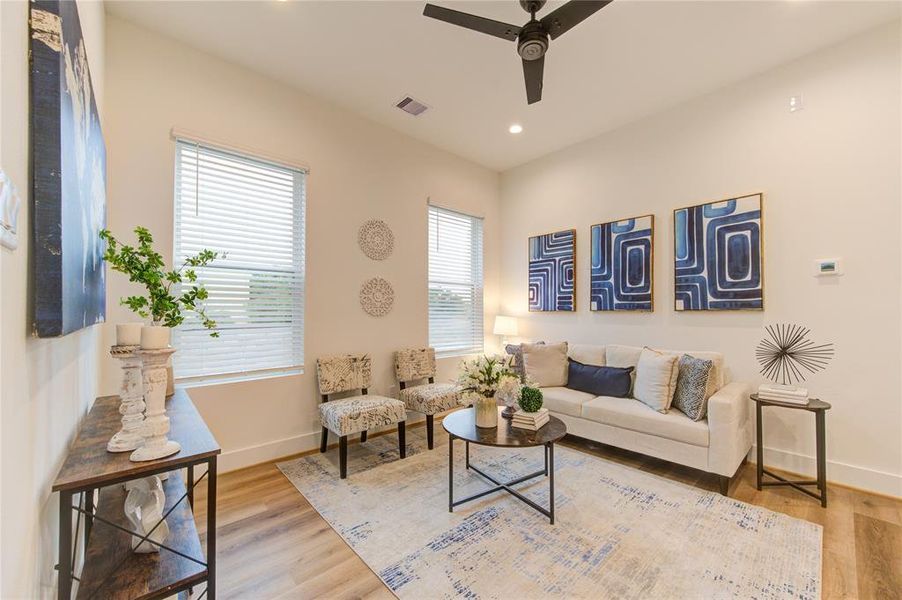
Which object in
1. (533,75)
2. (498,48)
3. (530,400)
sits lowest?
(530,400)

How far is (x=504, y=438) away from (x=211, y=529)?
59.5 inches

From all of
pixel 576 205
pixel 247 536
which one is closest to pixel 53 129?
pixel 247 536

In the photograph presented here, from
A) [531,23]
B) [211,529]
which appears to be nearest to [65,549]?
[211,529]

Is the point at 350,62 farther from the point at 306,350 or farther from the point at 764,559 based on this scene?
the point at 764,559

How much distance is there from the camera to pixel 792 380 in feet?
9.59

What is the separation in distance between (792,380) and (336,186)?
4.14m

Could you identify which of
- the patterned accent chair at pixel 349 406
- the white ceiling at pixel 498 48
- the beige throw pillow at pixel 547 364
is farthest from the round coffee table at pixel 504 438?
the white ceiling at pixel 498 48

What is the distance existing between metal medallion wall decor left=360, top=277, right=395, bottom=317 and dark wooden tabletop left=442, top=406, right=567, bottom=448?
1.55 metres

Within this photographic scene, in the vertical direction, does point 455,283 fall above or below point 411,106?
below

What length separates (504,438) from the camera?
2.26m

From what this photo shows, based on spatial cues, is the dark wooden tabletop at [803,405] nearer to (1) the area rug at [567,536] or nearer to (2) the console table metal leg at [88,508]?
(1) the area rug at [567,536]

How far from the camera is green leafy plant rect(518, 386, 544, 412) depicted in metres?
2.42

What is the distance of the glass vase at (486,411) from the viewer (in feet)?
7.89

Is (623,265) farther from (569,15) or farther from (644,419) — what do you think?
(569,15)
